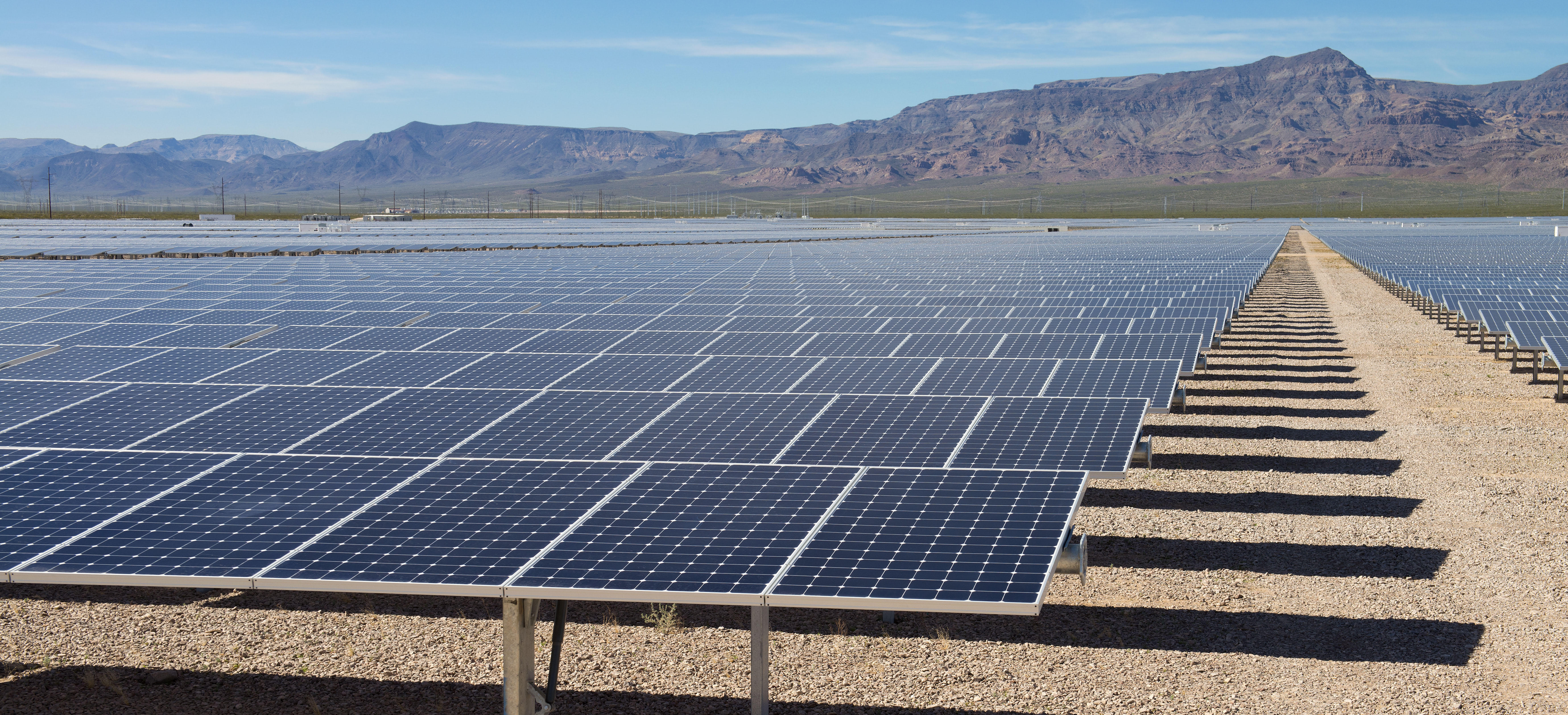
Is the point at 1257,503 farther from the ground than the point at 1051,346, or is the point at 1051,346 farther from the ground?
the point at 1051,346

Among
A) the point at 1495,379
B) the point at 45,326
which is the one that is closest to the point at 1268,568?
the point at 1495,379

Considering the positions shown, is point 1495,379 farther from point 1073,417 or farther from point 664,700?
point 664,700

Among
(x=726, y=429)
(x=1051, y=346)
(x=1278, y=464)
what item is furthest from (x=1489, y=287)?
(x=726, y=429)

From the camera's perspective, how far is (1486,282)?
115 feet

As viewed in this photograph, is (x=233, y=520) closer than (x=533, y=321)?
Yes

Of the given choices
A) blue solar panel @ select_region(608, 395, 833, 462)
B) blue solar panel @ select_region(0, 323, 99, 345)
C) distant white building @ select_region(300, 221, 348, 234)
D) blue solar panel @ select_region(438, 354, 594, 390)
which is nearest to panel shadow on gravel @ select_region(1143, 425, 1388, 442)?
blue solar panel @ select_region(608, 395, 833, 462)

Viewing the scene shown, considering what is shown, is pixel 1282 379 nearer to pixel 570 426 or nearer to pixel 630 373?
pixel 630 373

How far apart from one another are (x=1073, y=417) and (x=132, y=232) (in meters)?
98.6

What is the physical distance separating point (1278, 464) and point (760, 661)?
11.5 m

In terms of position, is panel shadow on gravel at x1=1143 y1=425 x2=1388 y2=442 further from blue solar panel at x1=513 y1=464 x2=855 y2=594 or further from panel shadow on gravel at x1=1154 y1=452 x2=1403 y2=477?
blue solar panel at x1=513 y1=464 x2=855 y2=594

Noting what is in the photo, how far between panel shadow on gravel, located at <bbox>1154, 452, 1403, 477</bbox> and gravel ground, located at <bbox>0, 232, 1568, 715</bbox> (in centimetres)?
112

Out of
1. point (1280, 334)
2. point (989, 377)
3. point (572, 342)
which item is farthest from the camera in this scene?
point (1280, 334)

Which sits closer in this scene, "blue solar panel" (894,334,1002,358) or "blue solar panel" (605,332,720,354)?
"blue solar panel" (894,334,1002,358)

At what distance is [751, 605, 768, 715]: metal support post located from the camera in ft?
26.1
